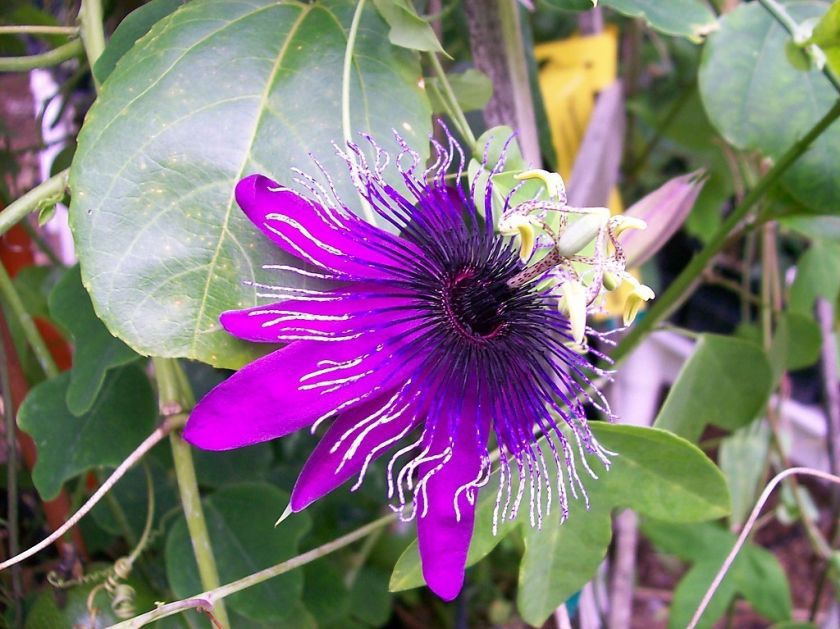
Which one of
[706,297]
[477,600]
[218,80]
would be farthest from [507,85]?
[706,297]

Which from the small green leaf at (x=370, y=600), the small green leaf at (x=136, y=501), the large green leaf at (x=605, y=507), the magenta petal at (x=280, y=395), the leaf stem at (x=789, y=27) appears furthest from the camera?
the small green leaf at (x=370, y=600)

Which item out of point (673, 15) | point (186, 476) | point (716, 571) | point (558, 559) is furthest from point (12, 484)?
point (716, 571)

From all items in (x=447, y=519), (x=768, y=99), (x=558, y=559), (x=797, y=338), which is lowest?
(x=797, y=338)

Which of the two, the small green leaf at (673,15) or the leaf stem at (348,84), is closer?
the leaf stem at (348,84)

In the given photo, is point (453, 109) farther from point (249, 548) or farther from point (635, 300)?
point (249, 548)

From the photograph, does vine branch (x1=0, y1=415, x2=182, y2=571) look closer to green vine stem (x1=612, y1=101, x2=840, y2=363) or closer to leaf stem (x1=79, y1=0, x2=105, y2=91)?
leaf stem (x1=79, y1=0, x2=105, y2=91)

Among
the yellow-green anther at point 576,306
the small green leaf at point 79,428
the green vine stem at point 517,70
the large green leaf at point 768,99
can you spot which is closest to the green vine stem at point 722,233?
the large green leaf at point 768,99

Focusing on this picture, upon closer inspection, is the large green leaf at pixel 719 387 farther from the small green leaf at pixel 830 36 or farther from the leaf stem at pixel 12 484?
the leaf stem at pixel 12 484
